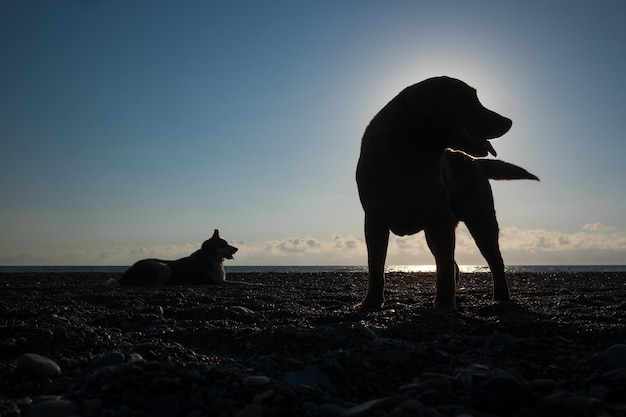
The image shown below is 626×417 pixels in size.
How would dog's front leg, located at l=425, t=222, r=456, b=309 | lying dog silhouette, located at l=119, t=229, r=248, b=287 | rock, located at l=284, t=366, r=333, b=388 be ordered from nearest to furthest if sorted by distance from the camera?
1. rock, located at l=284, t=366, r=333, b=388
2. dog's front leg, located at l=425, t=222, r=456, b=309
3. lying dog silhouette, located at l=119, t=229, r=248, b=287

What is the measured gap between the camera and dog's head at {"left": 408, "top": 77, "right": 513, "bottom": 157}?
5055 millimetres

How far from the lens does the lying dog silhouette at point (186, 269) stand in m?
11.8

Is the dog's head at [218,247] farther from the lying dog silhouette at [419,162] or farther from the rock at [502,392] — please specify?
the rock at [502,392]

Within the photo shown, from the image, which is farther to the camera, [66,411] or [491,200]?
[491,200]

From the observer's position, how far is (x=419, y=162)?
5.23m

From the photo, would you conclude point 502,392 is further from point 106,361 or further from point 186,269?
point 186,269

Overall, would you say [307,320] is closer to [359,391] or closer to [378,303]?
[378,303]

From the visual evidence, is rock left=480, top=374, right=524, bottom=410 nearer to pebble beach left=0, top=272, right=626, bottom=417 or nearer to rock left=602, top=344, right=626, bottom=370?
pebble beach left=0, top=272, right=626, bottom=417

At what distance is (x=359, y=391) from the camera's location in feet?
7.41

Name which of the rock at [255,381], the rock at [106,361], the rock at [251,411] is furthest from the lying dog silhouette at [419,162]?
the rock at [251,411]

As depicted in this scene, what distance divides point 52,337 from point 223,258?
442 inches

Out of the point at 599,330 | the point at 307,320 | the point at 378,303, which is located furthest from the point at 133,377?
the point at 378,303

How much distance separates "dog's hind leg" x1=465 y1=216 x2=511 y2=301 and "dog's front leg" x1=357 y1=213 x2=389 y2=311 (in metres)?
1.50

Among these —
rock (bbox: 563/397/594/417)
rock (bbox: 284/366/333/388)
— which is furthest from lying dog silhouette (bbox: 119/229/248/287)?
rock (bbox: 563/397/594/417)
